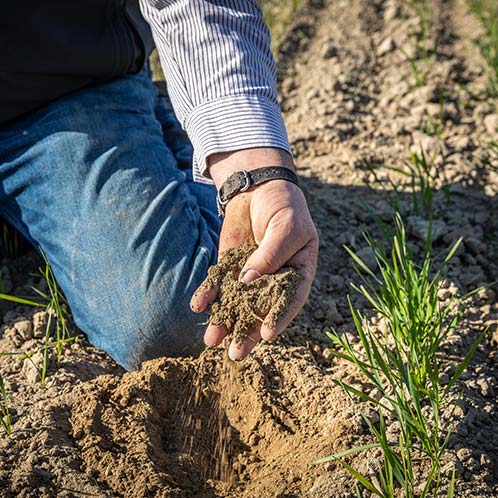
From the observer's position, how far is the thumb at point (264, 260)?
192cm

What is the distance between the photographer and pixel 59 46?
2496 millimetres

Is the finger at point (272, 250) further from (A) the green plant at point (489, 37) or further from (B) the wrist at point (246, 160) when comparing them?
(A) the green plant at point (489, 37)

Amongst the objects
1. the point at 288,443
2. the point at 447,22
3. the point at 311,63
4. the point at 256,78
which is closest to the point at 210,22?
the point at 256,78

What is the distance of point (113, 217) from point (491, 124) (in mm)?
1793

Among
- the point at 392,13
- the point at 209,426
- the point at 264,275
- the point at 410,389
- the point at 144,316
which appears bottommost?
the point at 209,426

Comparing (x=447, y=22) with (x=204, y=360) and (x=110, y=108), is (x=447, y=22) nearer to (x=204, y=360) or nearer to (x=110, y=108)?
(x=110, y=108)

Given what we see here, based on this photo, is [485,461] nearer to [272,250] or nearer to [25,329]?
[272,250]

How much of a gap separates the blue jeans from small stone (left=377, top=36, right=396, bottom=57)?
1700 millimetres

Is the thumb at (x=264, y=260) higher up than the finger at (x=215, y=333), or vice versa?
the thumb at (x=264, y=260)

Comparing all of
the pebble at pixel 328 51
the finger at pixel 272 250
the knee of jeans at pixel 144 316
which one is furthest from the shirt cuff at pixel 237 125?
the pebble at pixel 328 51

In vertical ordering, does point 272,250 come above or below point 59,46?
below

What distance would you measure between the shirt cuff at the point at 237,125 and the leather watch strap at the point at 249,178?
0.32 ft

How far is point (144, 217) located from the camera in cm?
246

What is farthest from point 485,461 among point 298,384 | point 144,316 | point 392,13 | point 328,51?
point 392,13
